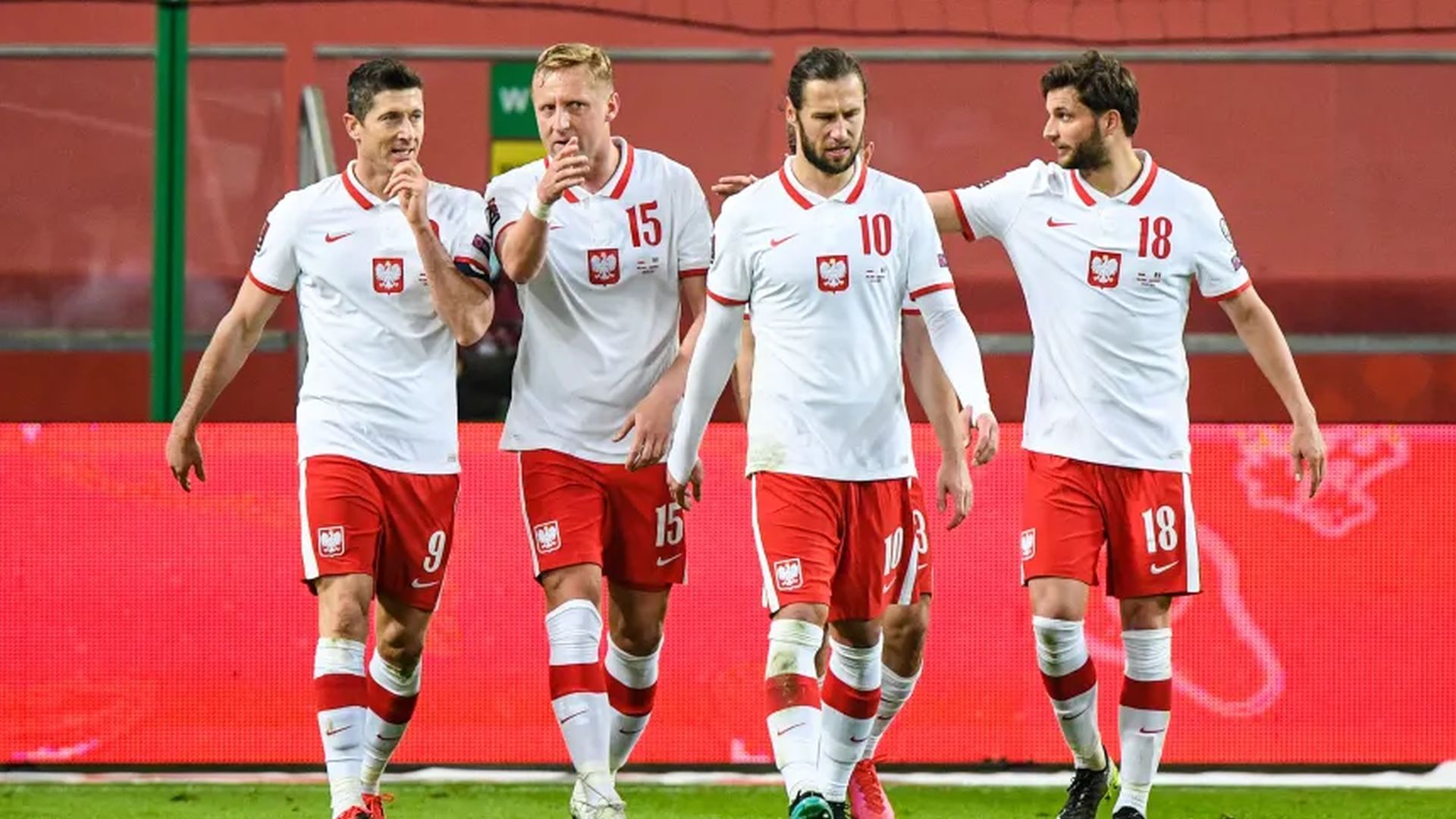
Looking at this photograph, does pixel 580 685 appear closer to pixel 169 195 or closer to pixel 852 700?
pixel 852 700

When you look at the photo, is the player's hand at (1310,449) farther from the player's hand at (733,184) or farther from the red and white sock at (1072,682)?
the player's hand at (733,184)

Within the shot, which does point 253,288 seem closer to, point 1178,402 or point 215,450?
point 215,450

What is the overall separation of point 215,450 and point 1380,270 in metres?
4.13

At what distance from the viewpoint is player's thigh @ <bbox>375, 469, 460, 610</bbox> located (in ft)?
20.3

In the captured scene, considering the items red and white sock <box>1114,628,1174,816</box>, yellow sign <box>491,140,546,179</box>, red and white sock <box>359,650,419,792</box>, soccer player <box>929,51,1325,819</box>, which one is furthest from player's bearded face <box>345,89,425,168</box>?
red and white sock <box>1114,628,1174,816</box>

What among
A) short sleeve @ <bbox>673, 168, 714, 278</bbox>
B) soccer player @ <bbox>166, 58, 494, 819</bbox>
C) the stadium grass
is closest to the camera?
soccer player @ <bbox>166, 58, 494, 819</bbox>

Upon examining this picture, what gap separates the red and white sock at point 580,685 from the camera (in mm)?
5984

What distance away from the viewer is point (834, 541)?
588 centimetres

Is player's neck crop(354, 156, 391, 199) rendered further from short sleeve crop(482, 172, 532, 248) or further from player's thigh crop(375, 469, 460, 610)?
player's thigh crop(375, 469, 460, 610)

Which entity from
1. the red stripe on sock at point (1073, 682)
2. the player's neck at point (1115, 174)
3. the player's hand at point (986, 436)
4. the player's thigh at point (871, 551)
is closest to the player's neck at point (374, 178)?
the player's thigh at point (871, 551)

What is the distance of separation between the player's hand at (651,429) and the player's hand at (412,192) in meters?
0.75

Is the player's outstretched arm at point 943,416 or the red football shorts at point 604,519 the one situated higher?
the player's outstretched arm at point 943,416

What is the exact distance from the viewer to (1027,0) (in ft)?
27.6

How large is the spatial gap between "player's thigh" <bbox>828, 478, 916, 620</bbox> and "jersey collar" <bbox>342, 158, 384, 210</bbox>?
152 cm
